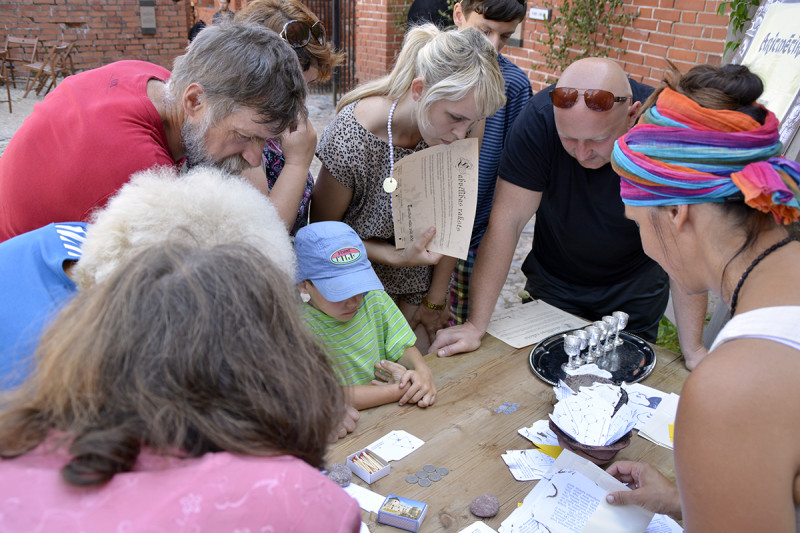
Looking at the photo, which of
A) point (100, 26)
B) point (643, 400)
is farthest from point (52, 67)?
point (643, 400)

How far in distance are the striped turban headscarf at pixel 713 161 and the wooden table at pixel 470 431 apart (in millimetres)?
801

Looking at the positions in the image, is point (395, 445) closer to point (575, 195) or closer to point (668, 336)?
point (575, 195)

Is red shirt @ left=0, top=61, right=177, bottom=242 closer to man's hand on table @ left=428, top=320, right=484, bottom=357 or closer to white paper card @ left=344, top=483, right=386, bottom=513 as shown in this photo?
white paper card @ left=344, top=483, right=386, bottom=513

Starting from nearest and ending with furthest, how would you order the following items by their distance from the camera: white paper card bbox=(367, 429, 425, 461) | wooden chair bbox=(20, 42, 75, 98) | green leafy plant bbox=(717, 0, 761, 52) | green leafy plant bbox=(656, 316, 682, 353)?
1. white paper card bbox=(367, 429, 425, 461)
2. green leafy plant bbox=(717, 0, 761, 52)
3. green leafy plant bbox=(656, 316, 682, 353)
4. wooden chair bbox=(20, 42, 75, 98)

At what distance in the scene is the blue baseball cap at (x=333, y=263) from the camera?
195 centimetres

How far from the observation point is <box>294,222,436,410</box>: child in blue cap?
191cm

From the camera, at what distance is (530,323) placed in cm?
243

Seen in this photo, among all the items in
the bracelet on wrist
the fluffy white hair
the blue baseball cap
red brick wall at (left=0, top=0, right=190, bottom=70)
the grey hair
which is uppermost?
the grey hair

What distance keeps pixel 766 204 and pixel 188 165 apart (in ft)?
5.13

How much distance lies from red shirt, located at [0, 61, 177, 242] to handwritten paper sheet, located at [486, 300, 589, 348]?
1337mm

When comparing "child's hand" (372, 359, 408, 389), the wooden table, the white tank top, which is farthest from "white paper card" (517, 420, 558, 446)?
the white tank top

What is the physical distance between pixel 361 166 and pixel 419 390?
2.88 feet

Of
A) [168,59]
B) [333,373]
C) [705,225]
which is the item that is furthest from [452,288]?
[168,59]

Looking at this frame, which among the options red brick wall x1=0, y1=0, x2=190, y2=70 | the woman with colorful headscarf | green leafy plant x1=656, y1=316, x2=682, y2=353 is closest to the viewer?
the woman with colorful headscarf
